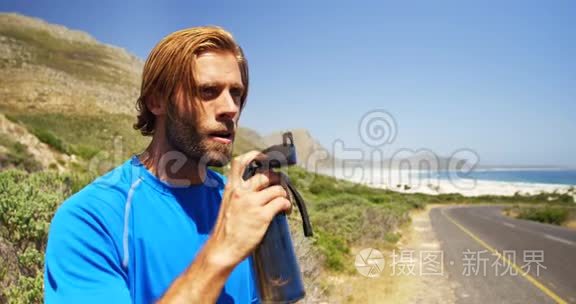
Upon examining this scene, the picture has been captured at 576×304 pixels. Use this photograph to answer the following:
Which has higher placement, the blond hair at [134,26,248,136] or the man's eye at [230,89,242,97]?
the blond hair at [134,26,248,136]

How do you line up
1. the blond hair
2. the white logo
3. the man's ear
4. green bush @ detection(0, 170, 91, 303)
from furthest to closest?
the white logo, green bush @ detection(0, 170, 91, 303), the man's ear, the blond hair

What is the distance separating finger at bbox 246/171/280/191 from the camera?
1.14 m

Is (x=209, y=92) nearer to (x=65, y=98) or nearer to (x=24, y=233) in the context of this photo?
(x=24, y=233)

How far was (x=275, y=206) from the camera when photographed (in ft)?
3.75

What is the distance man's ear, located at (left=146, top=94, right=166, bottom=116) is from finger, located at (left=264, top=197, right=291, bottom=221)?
25.8 inches

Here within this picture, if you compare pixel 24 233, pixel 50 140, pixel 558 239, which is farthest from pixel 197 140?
pixel 50 140

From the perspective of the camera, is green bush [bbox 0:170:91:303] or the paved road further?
the paved road

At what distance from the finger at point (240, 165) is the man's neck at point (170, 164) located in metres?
0.36

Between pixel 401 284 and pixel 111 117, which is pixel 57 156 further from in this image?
pixel 111 117

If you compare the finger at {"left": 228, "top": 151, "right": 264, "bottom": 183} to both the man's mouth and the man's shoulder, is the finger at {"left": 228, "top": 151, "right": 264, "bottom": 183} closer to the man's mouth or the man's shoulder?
the man's mouth

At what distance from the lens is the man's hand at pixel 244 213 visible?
1079 millimetres

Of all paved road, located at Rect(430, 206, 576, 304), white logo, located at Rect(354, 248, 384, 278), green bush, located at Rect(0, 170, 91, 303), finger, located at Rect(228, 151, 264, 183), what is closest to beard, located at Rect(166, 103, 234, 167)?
finger, located at Rect(228, 151, 264, 183)

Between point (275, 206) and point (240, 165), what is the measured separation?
0.53 feet

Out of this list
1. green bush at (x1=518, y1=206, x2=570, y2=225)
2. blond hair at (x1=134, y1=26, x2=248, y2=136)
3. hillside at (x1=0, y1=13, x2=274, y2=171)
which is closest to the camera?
blond hair at (x1=134, y1=26, x2=248, y2=136)
